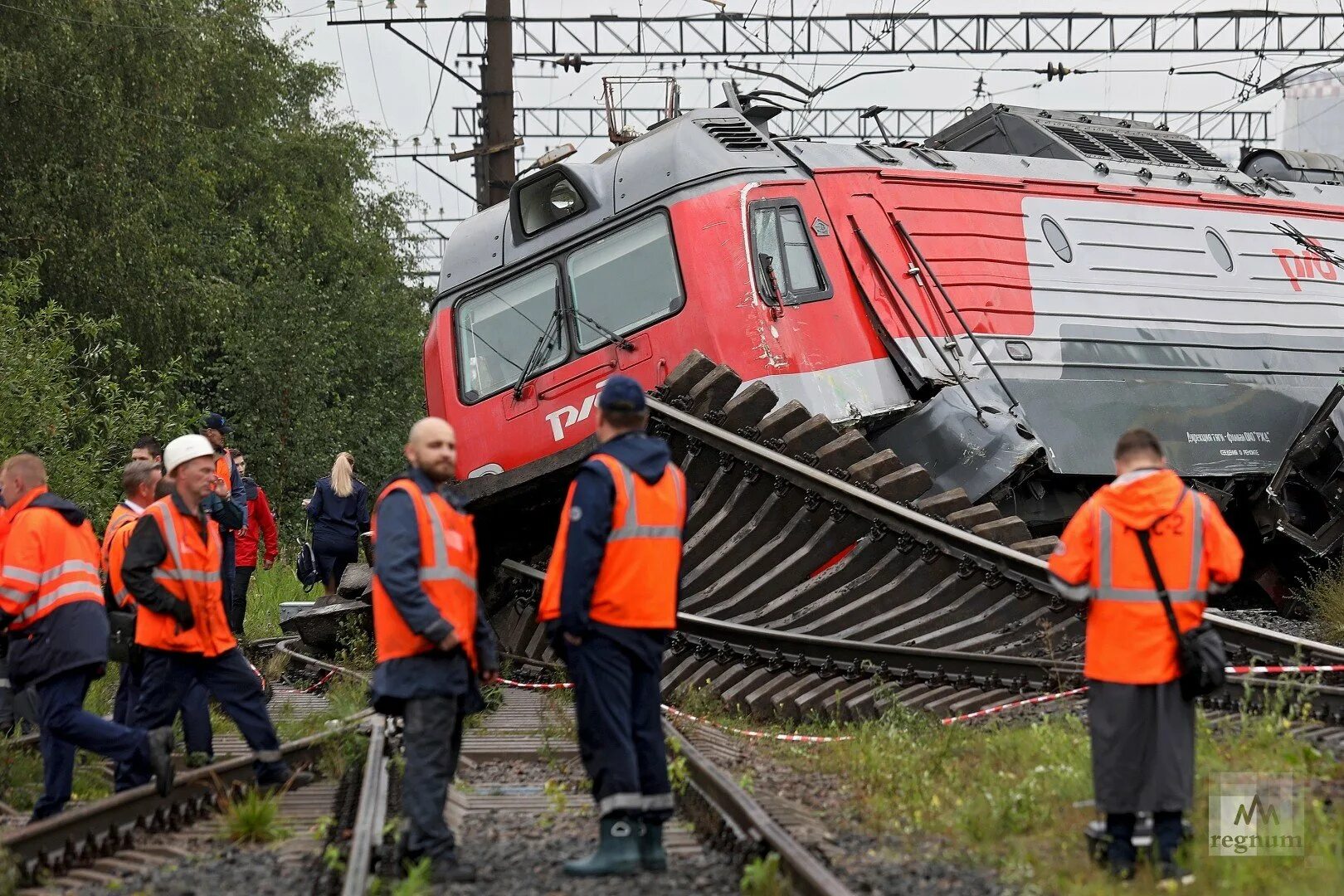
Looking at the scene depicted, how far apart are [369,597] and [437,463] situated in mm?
7045

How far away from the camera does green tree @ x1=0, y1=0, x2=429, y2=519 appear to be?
19297 millimetres

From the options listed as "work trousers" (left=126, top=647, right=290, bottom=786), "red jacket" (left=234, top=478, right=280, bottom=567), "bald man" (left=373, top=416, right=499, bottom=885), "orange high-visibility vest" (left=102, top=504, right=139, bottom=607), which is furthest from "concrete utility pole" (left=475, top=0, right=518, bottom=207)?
"bald man" (left=373, top=416, right=499, bottom=885)

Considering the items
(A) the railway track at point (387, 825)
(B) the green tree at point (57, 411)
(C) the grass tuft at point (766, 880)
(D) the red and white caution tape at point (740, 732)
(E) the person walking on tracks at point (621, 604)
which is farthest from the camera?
(B) the green tree at point (57, 411)

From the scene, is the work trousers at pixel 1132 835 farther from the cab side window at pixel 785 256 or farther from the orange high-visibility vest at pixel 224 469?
the orange high-visibility vest at pixel 224 469

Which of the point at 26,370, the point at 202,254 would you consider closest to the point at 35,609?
the point at 26,370

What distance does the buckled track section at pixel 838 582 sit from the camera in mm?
8555

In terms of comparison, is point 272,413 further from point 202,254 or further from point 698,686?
point 698,686

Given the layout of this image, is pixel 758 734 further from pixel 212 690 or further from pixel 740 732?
pixel 212 690

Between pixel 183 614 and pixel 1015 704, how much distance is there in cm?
404

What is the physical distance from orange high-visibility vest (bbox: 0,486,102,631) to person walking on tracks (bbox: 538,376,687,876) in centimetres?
244

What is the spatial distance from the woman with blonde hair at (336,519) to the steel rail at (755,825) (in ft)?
24.2

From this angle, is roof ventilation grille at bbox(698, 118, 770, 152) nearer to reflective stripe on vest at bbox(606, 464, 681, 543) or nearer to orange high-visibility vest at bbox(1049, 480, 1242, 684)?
reflective stripe on vest at bbox(606, 464, 681, 543)

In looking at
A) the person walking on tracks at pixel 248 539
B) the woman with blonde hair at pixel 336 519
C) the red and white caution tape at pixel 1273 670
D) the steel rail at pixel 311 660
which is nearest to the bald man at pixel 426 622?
the red and white caution tape at pixel 1273 670

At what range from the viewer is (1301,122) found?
51.6 m
